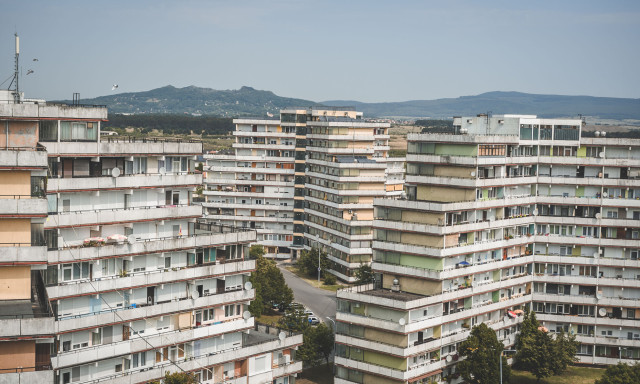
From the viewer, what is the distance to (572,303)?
94750 millimetres

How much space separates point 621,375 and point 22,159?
59.8 m

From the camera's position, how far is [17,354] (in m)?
41.6

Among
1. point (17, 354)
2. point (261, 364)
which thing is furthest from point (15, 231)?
point (261, 364)

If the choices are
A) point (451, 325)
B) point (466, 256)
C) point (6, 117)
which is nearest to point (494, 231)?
point (466, 256)

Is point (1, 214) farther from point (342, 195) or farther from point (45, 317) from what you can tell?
point (342, 195)

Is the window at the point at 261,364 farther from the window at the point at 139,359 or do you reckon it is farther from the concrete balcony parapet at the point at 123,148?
the concrete balcony parapet at the point at 123,148

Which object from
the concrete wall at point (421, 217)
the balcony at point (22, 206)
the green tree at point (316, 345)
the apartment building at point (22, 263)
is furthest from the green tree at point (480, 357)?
the balcony at point (22, 206)

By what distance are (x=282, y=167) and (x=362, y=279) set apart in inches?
1626

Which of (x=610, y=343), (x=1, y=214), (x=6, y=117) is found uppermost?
(x=6, y=117)

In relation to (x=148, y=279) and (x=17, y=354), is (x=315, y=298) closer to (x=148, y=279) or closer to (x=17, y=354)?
(x=148, y=279)

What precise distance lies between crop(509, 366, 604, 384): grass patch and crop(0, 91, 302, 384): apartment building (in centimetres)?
2953

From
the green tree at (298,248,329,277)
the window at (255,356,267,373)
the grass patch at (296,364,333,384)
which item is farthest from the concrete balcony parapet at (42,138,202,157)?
the green tree at (298,248,329,277)

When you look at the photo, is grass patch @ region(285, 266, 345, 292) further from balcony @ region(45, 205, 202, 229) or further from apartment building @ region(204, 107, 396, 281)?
balcony @ region(45, 205, 202, 229)

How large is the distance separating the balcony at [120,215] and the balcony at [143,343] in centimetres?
920
